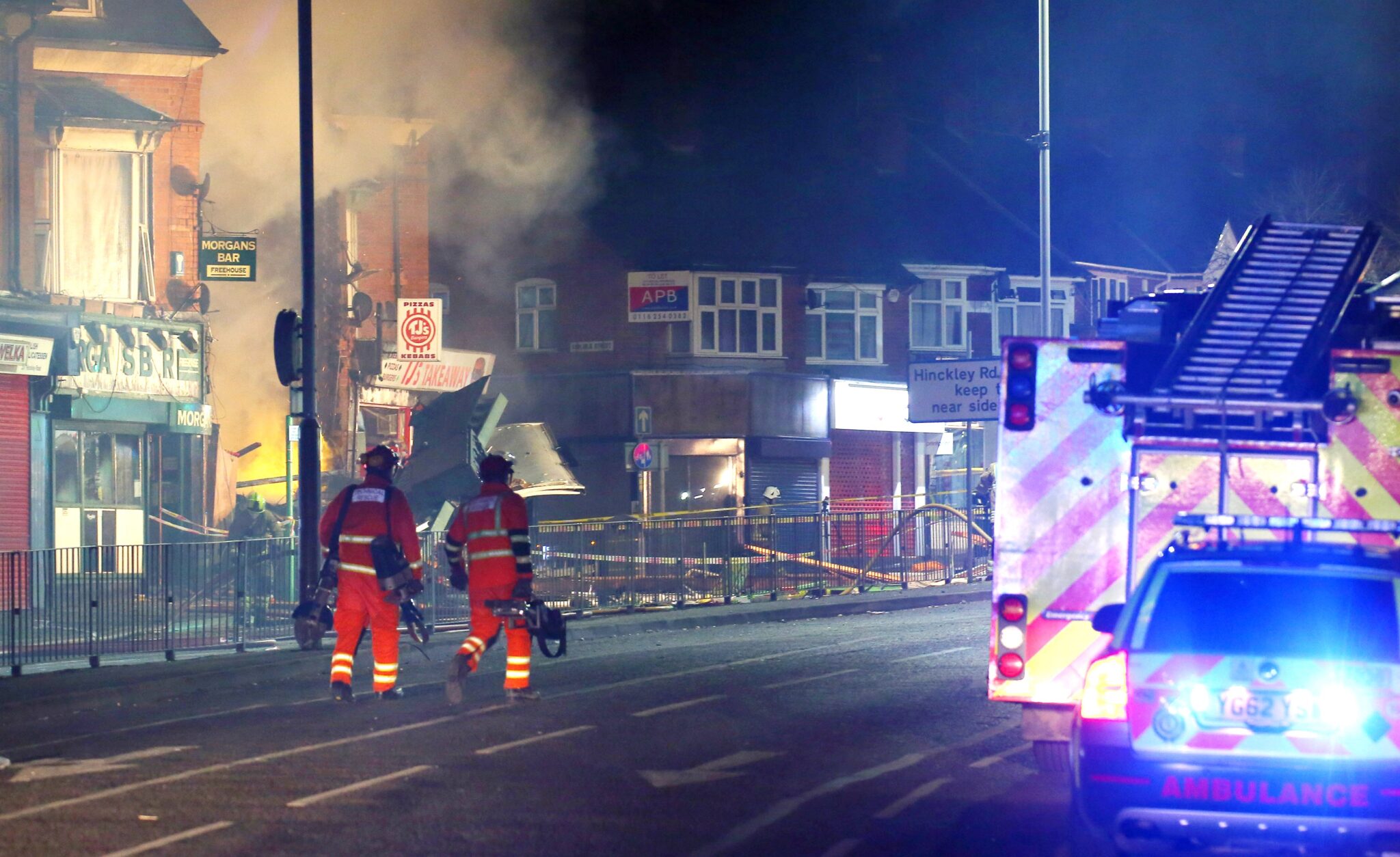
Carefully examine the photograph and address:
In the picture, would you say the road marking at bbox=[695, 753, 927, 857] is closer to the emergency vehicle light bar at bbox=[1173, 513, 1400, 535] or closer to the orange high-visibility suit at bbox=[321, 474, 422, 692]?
the emergency vehicle light bar at bbox=[1173, 513, 1400, 535]

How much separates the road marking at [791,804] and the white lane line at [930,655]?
5.33 metres

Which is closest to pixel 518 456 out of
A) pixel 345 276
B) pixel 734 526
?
pixel 734 526

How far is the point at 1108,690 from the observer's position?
6.50m

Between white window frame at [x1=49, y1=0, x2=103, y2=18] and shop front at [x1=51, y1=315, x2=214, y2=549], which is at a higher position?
white window frame at [x1=49, y1=0, x2=103, y2=18]

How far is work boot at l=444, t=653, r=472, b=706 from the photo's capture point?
38.0 feet

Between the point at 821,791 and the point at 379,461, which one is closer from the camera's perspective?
the point at 821,791

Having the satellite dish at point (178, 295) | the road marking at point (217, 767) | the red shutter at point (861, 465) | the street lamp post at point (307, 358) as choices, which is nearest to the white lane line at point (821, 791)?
the road marking at point (217, 767)

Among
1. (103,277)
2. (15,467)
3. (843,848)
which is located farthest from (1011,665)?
(103,277)

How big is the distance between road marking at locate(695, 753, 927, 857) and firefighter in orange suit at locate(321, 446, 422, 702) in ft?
12.2

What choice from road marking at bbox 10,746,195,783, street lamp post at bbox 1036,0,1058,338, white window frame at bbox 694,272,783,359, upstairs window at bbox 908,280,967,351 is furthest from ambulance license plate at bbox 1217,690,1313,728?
upstairs window at bbox 908,280,967,351

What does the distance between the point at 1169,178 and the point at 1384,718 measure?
43344mm

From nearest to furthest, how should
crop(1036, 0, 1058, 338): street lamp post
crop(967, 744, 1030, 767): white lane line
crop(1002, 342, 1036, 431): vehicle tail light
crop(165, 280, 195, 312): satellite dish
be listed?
crop(1002, 342, 1036, 431): vehicle tail light, crop(967, 744, 1030, 767): white lane line, crop(165, 280, 195, 312): satellite dish, crop(1036, 0, 1058, 338): street lamp post

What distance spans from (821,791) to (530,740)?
2.26 m

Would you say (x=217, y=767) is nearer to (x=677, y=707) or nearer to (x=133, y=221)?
(x=677, y=707)
